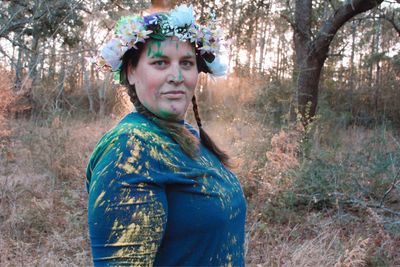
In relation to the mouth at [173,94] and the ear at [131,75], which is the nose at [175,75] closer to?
the mouth at [173,94]

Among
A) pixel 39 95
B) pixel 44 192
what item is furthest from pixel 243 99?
pixel 39 95

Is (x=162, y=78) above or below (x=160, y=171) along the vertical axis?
above

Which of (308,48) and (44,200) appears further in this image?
(308,48)

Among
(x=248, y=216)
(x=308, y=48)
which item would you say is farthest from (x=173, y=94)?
(x=308, y=48)

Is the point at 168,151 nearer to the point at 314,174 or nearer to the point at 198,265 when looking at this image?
the point at 198,265

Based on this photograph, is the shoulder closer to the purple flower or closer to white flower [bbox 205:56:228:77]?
the purple flower

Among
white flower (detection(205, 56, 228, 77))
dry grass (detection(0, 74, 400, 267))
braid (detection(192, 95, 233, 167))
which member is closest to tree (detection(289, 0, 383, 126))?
dry grass (detection(0, 74, 400, 267))

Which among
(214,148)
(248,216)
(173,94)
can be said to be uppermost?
(173,94)

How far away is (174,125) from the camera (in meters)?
1.45

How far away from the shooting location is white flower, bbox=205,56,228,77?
1854mm

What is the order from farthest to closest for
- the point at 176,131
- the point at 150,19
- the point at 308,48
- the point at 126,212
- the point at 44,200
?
the point at 308,48
the point at 44,200
the point at 150,19
the point at 176,131
the point at 126,212

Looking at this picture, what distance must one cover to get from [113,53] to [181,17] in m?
0.28

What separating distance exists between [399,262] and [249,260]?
1.57 meters

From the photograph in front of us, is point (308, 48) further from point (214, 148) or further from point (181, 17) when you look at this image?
point (181, 17)
